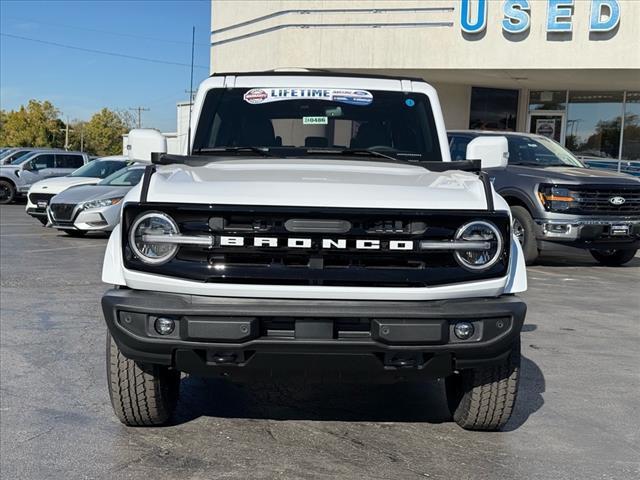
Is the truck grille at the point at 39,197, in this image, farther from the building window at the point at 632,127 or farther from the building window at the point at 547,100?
the building window at the point at 632,127

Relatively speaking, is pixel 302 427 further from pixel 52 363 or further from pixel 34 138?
A: pixel 34 138

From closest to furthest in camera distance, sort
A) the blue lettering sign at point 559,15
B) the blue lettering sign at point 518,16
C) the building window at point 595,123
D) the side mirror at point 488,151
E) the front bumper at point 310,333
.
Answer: the front bumper at point 310,333, the side mirror at point 488,151, the blue lettering sign at point 559,15, the blue lettering sign at point 518,16, the building window at point 595,123

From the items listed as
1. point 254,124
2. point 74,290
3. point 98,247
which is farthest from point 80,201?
point 254,124

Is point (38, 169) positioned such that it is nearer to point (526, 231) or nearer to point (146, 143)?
point (526, 231)

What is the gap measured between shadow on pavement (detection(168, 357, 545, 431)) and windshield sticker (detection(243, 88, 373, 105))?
73.9 inches

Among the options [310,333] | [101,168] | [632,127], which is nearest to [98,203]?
[101,168]

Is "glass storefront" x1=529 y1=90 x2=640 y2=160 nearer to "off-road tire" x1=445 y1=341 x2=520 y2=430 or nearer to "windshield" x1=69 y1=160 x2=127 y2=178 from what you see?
"windshield" x1=69 y1=160 x2=127 y2=178

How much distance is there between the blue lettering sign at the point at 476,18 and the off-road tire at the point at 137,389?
16045 mm

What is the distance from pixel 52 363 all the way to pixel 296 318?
9.23 feet

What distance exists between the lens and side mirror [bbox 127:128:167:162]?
470 centimetres

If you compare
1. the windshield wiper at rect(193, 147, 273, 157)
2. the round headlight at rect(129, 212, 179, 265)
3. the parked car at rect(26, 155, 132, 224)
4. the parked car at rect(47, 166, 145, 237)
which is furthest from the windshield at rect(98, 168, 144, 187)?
the round headlight at rect(129, 212, 179, 265)

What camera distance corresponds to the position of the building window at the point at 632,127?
68.5 feet

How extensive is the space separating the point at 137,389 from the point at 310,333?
3.60 feet

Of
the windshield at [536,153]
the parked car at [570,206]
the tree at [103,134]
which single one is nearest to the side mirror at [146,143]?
the parked car at [570,206]
